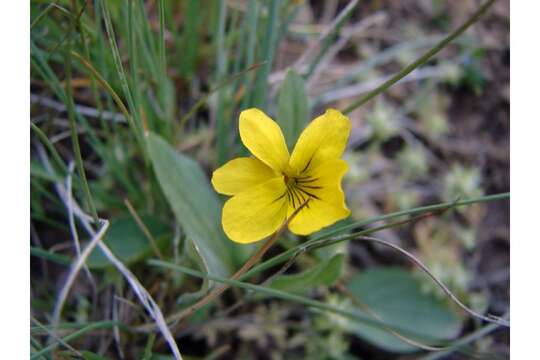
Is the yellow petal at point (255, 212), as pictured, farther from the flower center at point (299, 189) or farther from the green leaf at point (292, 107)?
the green leaf at point (292, 107)

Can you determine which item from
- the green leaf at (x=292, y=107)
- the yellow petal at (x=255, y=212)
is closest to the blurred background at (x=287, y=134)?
the green leaf at (x=292, y=107)

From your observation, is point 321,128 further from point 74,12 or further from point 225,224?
point 74,12

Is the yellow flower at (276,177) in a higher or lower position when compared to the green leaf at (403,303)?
higher

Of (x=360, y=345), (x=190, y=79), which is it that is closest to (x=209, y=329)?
(x=360, y=345)

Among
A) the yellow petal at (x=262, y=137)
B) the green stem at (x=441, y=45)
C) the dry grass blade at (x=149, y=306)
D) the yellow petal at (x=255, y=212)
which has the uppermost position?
the green stem at (x=441, y=45)

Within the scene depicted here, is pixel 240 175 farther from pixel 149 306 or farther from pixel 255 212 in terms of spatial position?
pixel 149 306
